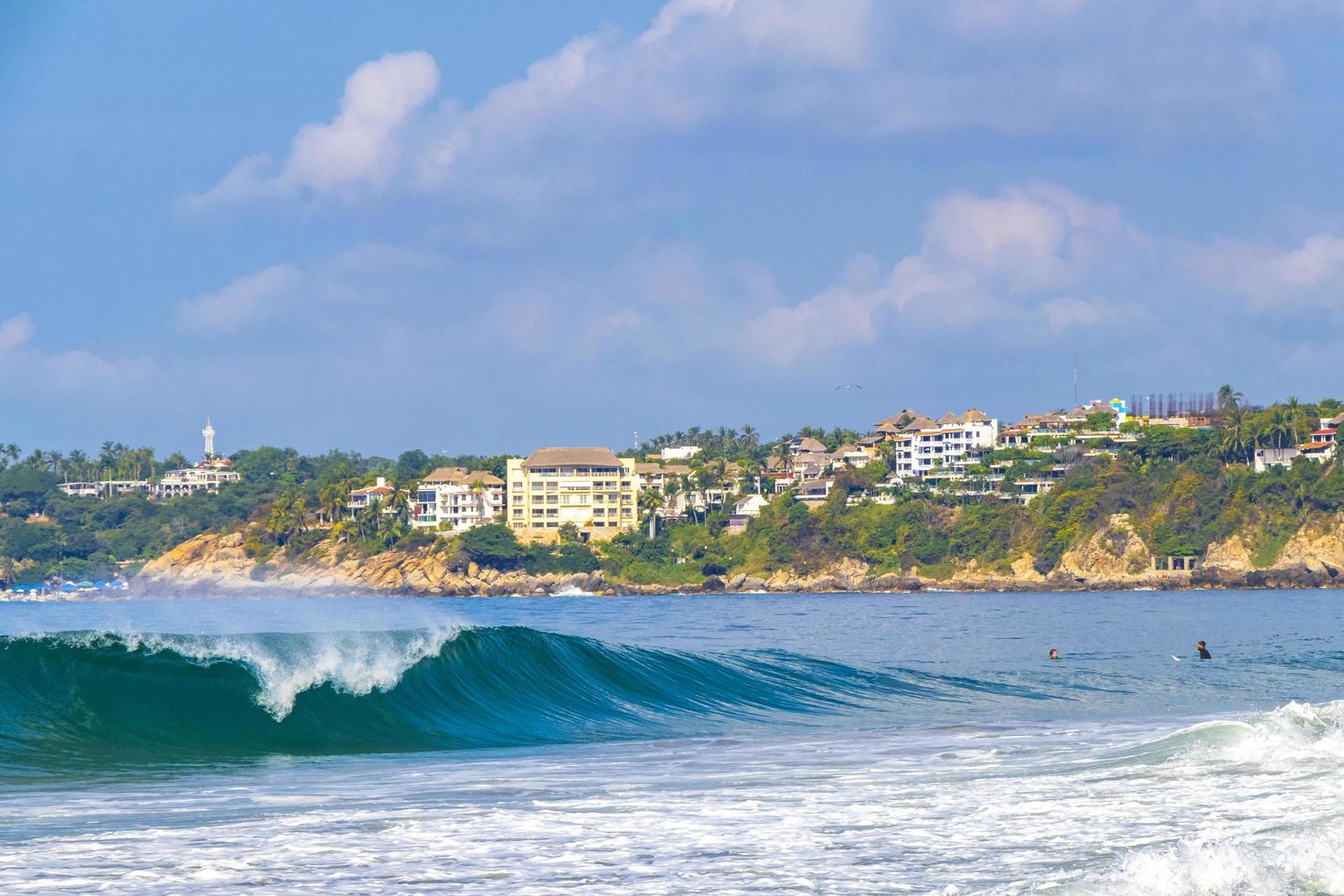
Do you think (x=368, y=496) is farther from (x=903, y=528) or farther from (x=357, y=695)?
(x=357, y=695)

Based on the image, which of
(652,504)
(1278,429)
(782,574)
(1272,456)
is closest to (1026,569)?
(782,574)

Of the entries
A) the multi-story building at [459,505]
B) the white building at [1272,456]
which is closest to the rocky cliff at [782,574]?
the multi-story building at [459,505]

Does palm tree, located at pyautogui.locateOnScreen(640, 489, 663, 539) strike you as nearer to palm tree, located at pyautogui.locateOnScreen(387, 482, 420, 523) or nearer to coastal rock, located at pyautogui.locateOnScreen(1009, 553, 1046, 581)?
palm tree, located at pyautogui.locateOnScreen(387, 482, 420, 523)

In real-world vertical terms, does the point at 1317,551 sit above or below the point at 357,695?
below

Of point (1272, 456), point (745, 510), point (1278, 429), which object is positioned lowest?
point (745, 510)

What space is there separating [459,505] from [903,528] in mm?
46608

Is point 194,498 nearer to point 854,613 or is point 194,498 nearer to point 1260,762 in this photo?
point 854,613

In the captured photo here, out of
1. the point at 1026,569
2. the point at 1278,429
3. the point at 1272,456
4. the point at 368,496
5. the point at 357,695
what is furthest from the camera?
the point at 368,496

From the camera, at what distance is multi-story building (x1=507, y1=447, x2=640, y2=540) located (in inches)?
6088

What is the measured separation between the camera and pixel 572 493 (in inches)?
6093

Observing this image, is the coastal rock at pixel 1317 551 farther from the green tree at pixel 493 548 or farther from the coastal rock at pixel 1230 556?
the green tree at pixel 493 548

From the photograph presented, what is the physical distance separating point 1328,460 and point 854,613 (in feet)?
232

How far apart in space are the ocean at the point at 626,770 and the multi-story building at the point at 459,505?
4939 inches

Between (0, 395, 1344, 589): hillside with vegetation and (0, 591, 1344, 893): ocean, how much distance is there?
9908 cm
